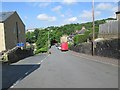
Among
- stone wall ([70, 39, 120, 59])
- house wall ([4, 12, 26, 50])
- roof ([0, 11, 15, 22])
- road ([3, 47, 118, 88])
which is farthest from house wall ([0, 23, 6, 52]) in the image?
road ([3, 47, 118, 88])

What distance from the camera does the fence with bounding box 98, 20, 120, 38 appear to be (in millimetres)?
42900

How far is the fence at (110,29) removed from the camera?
42.9 m

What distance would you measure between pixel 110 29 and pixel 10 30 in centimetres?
2727

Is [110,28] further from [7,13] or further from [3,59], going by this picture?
[7,13]

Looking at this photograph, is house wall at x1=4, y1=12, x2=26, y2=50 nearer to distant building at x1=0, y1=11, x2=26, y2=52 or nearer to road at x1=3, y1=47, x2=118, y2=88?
distant building at x1=0, y1=11, x2=26, y2=52

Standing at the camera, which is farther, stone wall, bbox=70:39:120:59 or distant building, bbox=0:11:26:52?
distant building, bbox=0:11:26:52

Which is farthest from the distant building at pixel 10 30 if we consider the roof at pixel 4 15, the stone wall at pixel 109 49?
the stone wall at pixel 109 49

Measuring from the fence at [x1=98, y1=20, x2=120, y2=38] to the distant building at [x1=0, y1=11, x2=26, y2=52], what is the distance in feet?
68.3

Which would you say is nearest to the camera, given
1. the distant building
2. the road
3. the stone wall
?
the road

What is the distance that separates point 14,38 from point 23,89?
189 ft

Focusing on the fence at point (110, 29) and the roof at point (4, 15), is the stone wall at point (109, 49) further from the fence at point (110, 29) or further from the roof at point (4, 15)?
the roof at point (4, 15)

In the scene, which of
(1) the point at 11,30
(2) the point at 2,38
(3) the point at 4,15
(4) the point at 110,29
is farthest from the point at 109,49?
(3) the point at 4,15

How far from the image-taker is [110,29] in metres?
46.2

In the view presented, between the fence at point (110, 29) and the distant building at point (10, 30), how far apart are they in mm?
20807
